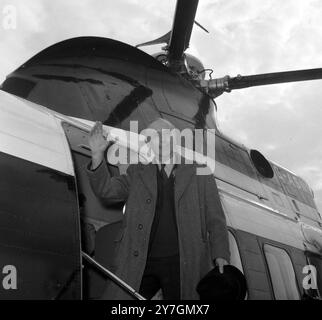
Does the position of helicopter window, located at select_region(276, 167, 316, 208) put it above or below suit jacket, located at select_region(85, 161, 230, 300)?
above

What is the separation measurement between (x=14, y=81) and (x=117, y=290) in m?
3.21

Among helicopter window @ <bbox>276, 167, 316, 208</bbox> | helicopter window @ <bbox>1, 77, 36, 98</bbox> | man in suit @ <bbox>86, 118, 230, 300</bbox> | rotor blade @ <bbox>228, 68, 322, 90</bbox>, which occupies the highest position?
rotor blade @ <bbox>228, 68, 322, 90</bbox>

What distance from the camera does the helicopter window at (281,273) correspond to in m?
4.72

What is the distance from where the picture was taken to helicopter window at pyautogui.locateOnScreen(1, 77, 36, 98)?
15.6 feet

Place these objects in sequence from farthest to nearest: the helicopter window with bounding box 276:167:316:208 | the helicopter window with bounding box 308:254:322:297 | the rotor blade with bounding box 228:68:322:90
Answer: the helicopter window with bounding box 276:167:316:208, the rotor blade with bounding box 228:68:322:90, the helicopter window with bounding box 308:254:322:297

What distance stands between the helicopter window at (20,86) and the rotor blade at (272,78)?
3464 mm

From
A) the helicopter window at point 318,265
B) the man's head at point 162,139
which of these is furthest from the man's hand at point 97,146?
the helicopter window at point 318,265

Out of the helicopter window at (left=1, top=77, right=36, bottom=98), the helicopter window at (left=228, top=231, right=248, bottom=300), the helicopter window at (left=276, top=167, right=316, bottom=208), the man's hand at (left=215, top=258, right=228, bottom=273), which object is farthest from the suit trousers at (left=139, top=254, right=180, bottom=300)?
the helicopter window at (left=276, top=167, right=316, bottom=208)

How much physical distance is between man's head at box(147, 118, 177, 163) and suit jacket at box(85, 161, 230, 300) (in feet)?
0.45

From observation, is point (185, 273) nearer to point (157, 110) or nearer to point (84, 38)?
point (157, 110)

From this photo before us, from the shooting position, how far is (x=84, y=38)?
5047 millimetres

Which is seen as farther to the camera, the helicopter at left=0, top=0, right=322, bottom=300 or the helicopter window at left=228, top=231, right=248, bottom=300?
the helicopter window at left=228, top=231, right=248, bottom=300

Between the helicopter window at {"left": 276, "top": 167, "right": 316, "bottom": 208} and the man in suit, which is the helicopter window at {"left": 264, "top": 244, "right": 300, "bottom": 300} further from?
the helicopter window at {"left": 276, "top": 167, "right": 316, "bottom": 208}

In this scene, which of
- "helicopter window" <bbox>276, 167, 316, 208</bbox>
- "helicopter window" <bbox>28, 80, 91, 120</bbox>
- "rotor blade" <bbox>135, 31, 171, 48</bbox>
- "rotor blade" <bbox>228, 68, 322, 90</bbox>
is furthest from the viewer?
"helicopter window" <bbox>276, 167, 316, 208</bbox>
